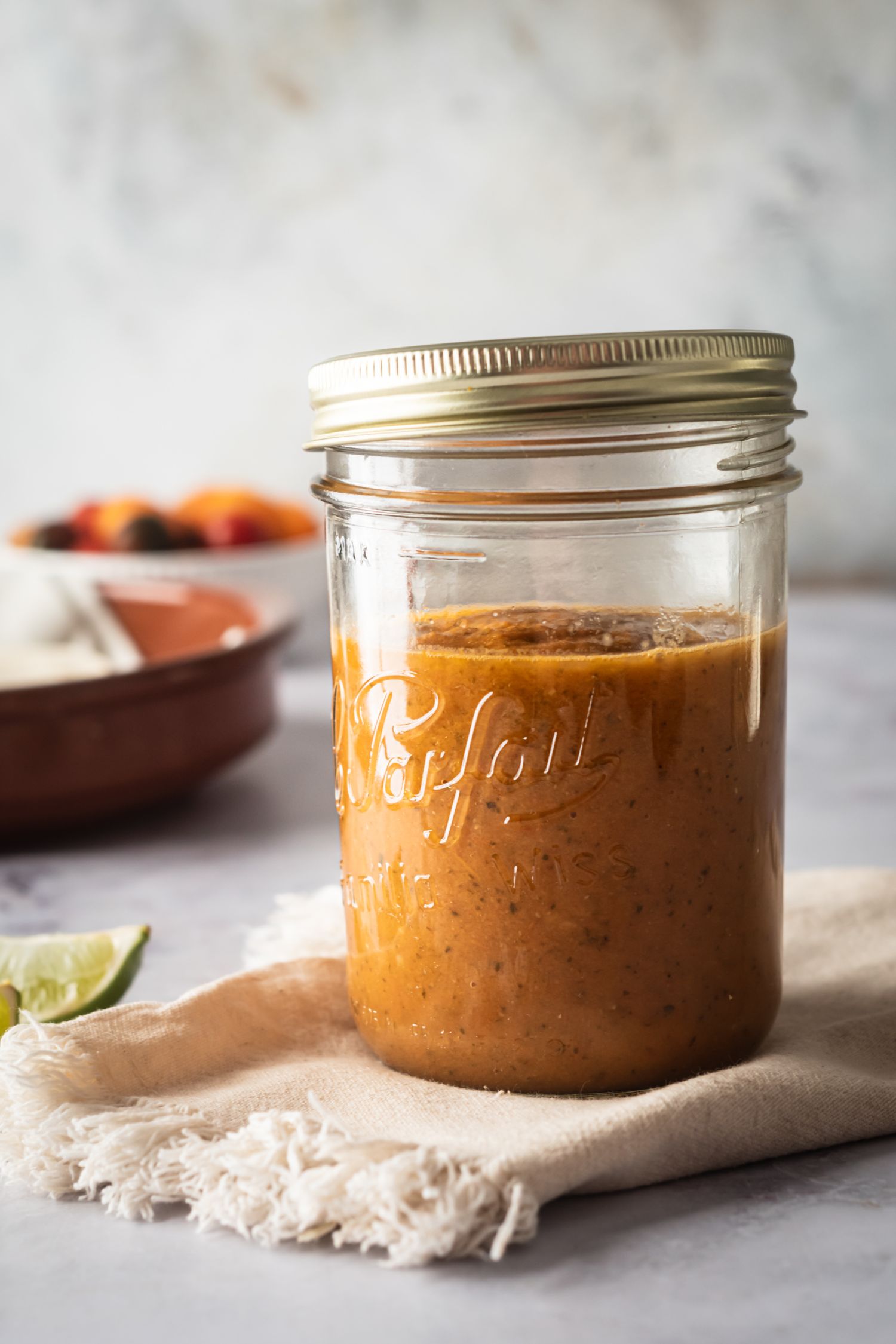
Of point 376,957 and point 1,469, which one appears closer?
point 376,957

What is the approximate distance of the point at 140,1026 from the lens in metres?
0.68

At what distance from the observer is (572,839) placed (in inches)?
24.5

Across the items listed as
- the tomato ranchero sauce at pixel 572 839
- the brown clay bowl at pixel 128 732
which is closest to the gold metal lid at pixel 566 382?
the tomato ranchero sauce at pixel 572 839

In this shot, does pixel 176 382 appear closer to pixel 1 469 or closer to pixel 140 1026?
pixel 1 469

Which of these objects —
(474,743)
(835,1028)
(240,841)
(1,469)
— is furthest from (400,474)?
(1,469)

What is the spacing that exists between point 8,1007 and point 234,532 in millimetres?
1292

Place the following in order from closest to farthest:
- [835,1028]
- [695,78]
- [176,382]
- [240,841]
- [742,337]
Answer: [742,337] < [835,1028] < [240,841] < [695,78] < [176,382]

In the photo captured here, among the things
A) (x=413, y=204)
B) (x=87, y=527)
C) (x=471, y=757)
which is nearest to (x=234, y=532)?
(x=87, y=527)

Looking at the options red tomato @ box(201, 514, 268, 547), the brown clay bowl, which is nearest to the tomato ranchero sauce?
the brown clay bowl

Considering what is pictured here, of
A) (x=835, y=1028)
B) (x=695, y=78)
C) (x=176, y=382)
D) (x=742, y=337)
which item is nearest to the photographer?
(x=742, y=337)

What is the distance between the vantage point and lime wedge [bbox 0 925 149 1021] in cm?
77

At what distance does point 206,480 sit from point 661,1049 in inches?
80.9

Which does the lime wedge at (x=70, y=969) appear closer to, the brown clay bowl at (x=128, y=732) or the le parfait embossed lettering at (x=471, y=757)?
the le parfait embossed lettering at (x=471, y=757)

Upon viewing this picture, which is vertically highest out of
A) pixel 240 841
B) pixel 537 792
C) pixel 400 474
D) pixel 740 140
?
pixel 740 140
